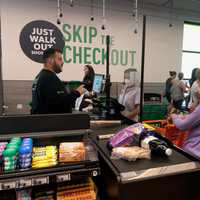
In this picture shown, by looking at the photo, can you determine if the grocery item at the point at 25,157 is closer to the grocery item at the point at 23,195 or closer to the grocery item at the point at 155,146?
the grocery item at the point at 23,195

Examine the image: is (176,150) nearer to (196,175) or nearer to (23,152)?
(196,175)

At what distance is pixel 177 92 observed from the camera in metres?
5.91

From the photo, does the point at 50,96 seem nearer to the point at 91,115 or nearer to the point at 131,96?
the point at 91,115

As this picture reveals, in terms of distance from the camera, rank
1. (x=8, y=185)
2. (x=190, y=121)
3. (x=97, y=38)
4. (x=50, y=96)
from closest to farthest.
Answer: (x=8, y=185) < (x=190, y=121) < (x=50, y=96) < (x=97, y=38)

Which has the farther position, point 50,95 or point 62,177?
point 50,95

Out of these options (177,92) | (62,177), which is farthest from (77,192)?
(177,92)

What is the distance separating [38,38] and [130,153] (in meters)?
Answer: 4.90

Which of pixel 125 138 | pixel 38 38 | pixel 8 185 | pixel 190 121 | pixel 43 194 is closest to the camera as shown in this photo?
pixel 8 185

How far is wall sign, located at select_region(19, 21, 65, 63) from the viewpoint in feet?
16.8

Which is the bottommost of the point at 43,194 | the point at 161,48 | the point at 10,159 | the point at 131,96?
the point at 43,194

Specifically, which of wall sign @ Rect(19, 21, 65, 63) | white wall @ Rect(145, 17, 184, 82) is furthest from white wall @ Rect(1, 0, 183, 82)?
wall sign @ Rect(19, 21, 65, 63)

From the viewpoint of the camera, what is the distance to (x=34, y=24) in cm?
518

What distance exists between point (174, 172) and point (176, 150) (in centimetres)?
24

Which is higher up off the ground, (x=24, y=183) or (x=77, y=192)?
(x=24, y=183)
